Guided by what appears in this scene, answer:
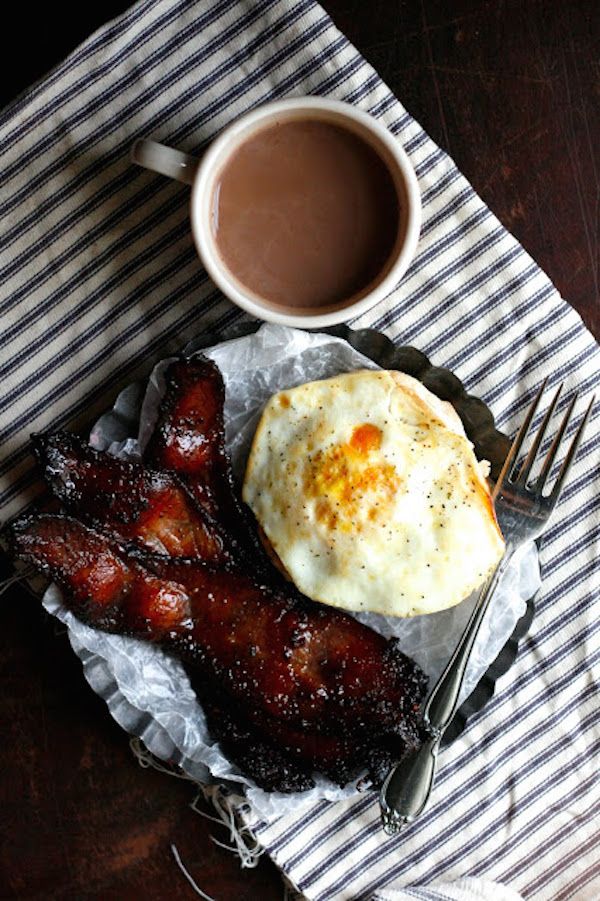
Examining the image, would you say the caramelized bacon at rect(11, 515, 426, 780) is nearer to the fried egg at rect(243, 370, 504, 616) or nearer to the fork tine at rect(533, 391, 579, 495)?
the fried egg at rect(243, 370, 504, 616)

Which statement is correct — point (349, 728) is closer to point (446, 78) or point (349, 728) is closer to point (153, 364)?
point (153, 364)

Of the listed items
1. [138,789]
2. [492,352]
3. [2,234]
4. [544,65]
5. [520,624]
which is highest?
[2,234]

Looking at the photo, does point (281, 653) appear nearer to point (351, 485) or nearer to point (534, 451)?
point (351, 485)

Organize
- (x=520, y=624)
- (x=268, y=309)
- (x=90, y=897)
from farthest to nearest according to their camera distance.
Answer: (x=90, y=897)
(x=520, y=624)
(x=268, y=309)

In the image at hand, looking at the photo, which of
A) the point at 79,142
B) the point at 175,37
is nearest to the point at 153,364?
the point at 79,142

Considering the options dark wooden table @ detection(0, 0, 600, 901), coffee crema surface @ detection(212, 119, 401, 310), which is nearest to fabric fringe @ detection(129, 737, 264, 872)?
dark wooden table @ detection(0, 0, 600, 901)

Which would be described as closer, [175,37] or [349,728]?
[349,728]

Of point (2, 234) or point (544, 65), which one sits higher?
point (2, 234)
